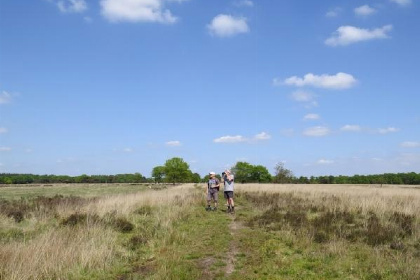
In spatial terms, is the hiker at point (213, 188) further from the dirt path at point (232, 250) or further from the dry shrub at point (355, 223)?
the dirt path at point (232, 250)

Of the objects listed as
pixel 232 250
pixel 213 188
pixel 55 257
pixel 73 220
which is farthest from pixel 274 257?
pixel 213 188

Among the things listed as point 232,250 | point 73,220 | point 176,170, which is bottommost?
point 232,250

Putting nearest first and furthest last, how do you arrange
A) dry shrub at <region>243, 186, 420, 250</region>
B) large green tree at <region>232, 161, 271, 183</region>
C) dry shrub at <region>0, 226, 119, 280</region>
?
dry shrub at <region>0, 226, 119, 280</region> < dry shrub at <region>243, 186, 420, 250</region> < large green tree at <region>232, 161, 271, 183</region>

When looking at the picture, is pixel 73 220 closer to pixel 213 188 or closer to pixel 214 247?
pixel 214 247

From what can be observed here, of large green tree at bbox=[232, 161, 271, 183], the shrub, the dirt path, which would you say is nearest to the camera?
the dirt path

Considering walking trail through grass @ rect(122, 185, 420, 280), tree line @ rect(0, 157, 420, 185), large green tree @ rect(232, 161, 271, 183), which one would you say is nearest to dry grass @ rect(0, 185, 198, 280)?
walking trail through grass @ rect(122, 185, 420, 280)

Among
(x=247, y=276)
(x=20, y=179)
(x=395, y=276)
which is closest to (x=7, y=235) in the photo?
(x=247, y=276)

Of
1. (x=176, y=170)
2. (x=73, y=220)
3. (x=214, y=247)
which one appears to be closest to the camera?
(x=214, y=247)

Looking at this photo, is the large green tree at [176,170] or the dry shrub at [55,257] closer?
the dry shrub at [55,257]

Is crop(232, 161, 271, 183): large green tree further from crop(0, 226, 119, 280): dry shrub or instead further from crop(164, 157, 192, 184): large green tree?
crop(0, 226, 119, 280): dry shrub

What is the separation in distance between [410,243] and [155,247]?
21.8 ft

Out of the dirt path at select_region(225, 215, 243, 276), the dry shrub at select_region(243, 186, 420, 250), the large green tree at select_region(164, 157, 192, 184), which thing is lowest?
the dirt path at select_region(225, 215, 243, 276)

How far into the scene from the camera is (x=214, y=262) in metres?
7.96

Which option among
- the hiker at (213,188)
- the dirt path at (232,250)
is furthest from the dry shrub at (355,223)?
the hiker at (213,188)
